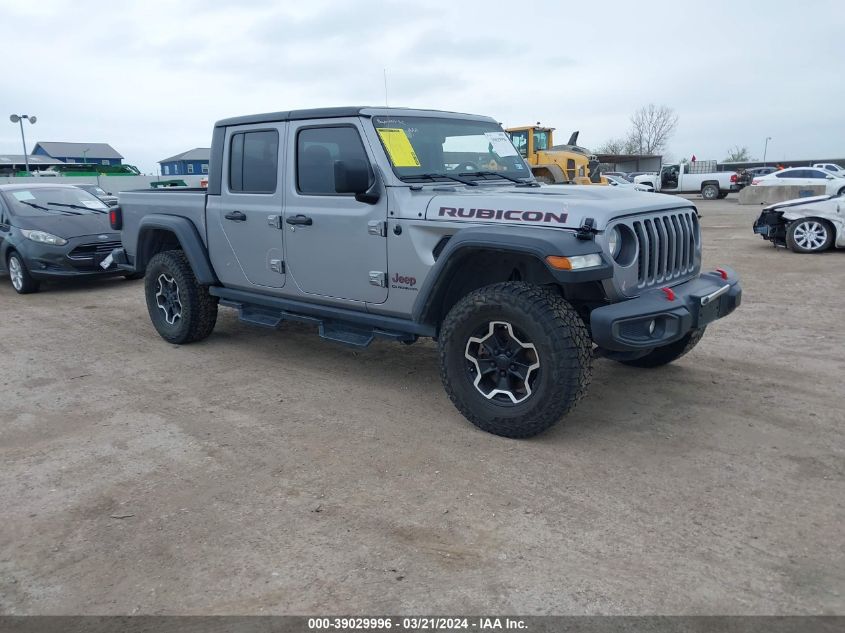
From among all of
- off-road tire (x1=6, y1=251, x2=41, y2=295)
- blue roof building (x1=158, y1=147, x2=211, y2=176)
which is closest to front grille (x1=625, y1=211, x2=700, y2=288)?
off-road tire (x1=6, y1=251, x2=41, y2=295)

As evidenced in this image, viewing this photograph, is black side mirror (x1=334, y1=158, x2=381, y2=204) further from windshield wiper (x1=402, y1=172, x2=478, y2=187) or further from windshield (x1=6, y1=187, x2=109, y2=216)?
windshield (x1=6, y1=187, x2=109, y2=216)

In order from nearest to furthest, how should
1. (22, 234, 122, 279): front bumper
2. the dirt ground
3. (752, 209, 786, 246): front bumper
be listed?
the dirt ground < (22, 234, 122, 279): front bumper < (752, 209, 786, 246): front bumper

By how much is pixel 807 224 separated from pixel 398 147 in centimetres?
965

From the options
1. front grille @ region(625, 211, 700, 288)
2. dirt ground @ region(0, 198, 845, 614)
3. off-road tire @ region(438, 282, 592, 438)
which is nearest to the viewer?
dirt ground @ region(0, 198, 845, 614)

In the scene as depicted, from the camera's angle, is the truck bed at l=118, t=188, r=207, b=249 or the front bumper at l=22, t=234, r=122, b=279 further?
the front bumper at l=22, t=234, r=122, b=279

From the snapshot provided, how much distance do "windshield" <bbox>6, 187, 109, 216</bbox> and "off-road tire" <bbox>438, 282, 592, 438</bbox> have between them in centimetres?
820

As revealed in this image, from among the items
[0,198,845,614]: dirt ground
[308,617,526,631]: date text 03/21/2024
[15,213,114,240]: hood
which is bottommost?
[308,617,526,631]: date text 03/21/2024

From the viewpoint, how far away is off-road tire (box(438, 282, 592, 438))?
3854 mm

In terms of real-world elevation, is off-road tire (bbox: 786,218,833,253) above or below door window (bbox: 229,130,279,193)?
below

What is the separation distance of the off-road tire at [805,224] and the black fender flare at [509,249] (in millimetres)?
9553

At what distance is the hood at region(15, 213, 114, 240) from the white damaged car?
10885 millimetres

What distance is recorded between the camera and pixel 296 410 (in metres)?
4.78

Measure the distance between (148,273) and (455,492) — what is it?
172 inches

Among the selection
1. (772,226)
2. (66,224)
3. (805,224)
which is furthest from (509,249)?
(772,226)
